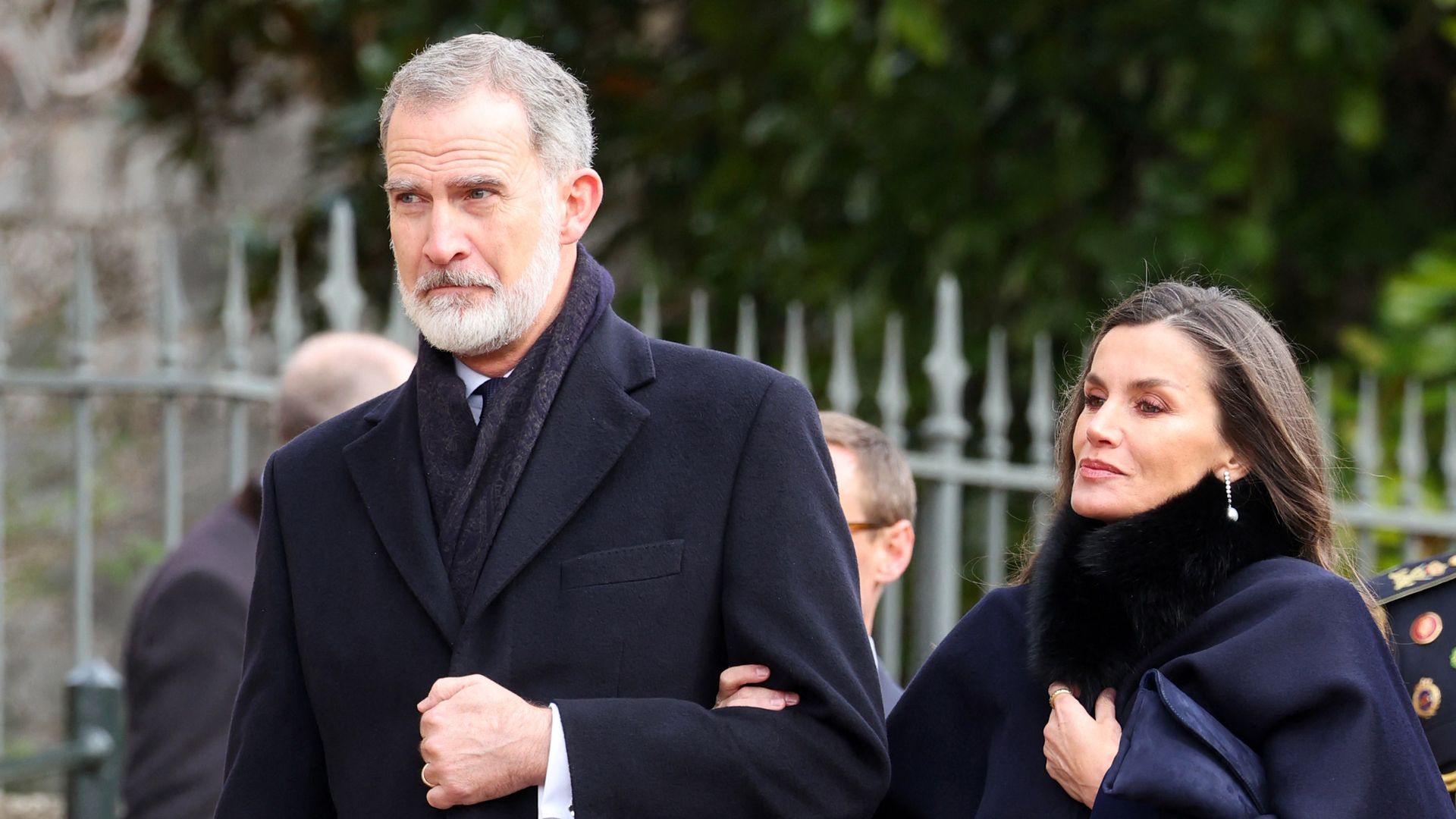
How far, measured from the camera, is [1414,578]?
8.26 feet

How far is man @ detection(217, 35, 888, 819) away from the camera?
213 cm

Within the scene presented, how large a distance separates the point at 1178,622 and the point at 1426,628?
0.42m

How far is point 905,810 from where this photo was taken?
2430mm

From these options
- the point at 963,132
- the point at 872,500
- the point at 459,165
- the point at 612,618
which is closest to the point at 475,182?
the point at 459,165

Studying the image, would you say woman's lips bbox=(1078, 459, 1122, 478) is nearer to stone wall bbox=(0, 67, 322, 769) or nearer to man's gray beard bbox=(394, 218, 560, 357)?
man's gray beard bbox=(394, 218, 560, 357)

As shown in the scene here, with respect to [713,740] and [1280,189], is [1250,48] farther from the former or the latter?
[713,740]

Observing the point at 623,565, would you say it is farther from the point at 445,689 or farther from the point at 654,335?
the point at 654,335

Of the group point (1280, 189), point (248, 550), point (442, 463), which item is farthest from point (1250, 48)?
point (442, 463)

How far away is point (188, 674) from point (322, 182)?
399 centimetres

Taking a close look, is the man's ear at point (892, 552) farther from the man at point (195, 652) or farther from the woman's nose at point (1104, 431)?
the man at point (195, 652)

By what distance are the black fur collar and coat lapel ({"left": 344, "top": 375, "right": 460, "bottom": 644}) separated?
28.6 inches

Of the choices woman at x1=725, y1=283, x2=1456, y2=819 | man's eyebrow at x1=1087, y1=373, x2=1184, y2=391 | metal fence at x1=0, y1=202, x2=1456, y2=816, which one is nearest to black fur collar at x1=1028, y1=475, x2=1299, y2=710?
woman at x1=725, y1=283, x2=1456, y2=819

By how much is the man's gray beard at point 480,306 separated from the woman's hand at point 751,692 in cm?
48

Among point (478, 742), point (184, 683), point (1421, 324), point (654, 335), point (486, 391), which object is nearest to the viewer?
point (478, 742)
